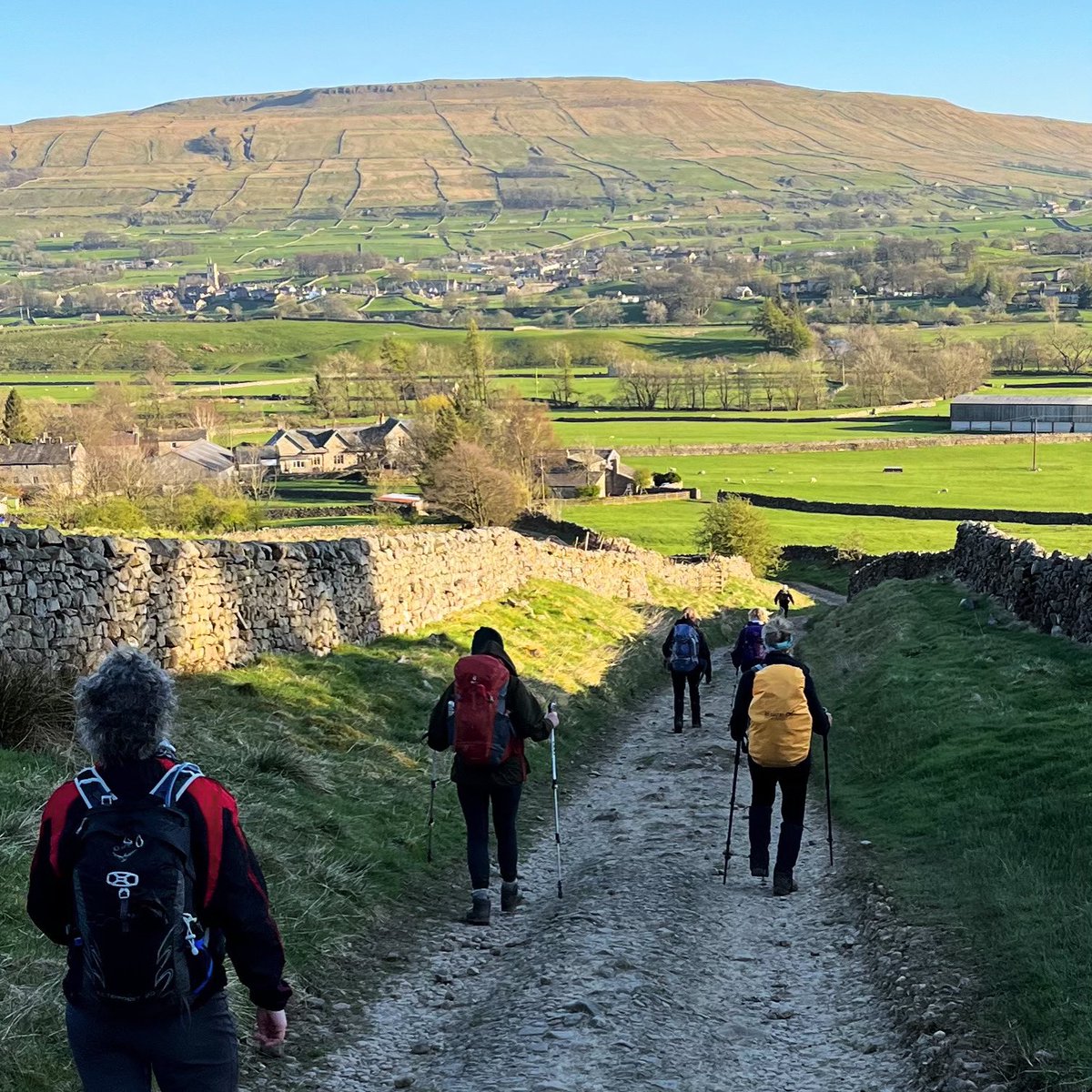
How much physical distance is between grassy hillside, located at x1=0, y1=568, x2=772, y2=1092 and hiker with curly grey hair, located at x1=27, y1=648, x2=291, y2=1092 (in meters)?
1.98

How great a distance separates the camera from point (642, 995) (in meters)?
8.83

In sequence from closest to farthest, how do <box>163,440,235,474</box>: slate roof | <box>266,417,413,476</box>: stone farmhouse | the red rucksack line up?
the red rucksack → <box>163,440,235,474</box>: slate roof → <box>266,417,413,476</box>: stone farmhouse

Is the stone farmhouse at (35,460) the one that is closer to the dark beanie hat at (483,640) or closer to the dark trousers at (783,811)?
the dark beanie hat at (483,640)

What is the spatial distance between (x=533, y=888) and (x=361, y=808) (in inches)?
73.6

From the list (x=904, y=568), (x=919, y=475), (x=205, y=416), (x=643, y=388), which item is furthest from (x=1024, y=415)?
(x=904, y=568)

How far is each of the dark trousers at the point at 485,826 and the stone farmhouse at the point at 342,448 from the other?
360 feet

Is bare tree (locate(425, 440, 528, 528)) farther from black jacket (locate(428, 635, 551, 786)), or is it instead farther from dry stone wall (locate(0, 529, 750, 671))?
black jacket (locate(428, 635, 551, 786))

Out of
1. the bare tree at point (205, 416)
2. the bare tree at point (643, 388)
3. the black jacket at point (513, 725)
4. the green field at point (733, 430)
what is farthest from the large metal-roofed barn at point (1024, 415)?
the black jacket at point (513, 725)

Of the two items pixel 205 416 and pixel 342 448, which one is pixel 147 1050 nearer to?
pixel 342 448

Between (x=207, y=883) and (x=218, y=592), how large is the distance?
12.4m

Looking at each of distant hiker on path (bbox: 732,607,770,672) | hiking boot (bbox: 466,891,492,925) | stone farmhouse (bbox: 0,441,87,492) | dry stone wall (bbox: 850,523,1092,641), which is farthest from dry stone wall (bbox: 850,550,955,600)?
stone farmhouse (bbox: 0,441,87,492)

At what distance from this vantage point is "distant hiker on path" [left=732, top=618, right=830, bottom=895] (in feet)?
37.9

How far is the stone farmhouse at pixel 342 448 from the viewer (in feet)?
408

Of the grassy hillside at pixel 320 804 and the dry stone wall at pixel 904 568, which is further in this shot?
the dry stone wall at pixel 904 568
